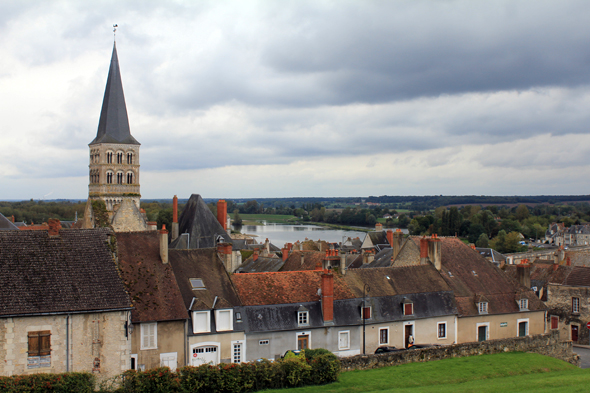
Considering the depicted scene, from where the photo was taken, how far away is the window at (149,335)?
2420 cm

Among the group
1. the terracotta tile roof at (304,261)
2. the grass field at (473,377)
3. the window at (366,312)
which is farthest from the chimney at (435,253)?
the terracotta tile roof at (304,261)

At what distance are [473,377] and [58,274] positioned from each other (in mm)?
17777

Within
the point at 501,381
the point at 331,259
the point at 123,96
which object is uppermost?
the point at 123,96

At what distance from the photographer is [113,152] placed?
56.5 meters

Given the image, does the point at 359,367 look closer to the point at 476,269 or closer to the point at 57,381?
the point at 57,381

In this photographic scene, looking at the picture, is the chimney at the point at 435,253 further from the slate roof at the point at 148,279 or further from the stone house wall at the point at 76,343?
the stone house wall at the point at 76,343

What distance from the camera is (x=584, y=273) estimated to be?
39.8 m

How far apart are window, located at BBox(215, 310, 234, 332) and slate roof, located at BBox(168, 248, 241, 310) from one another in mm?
298

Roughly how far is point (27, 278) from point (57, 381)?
426 cm

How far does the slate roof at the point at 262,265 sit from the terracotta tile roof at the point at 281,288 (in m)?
15.5

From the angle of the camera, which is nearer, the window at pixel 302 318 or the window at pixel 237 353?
the window at pixel 237 353

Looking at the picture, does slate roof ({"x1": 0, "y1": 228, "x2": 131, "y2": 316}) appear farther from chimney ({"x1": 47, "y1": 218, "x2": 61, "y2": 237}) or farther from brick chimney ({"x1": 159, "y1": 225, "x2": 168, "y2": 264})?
brick chimney ({"x1": 159, "y1": 225, "x2": 168, "y2": 264})

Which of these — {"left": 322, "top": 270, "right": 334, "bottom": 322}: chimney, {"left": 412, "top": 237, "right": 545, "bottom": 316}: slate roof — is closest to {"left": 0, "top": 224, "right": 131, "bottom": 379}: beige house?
{"left": 322, "top": 270, "right": 334, "bottom": 322}: chimney

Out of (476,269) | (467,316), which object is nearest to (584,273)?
(476,269)
